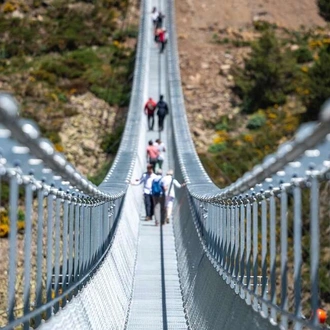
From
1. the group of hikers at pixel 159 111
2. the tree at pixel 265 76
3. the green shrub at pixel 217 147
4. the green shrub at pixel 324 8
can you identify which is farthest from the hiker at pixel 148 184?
the green shrub at pixel 324 8

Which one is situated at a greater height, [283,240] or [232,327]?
[283,240]

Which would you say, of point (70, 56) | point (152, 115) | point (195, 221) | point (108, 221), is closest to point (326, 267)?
point (152, 115)

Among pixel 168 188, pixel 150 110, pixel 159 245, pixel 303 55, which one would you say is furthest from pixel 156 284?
pixel 303 55

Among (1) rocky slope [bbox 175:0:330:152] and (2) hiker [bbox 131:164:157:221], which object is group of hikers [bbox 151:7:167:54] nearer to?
(1) rocky slope [bbox 175:0:330:152]

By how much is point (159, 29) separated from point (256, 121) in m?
5.71

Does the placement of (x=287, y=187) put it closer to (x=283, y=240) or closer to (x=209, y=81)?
(x=283, y=240)

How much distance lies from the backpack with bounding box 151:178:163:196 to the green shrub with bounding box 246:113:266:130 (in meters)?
30.6

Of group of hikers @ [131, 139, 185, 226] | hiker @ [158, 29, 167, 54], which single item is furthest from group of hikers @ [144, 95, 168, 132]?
hiker @ [158, 29, 167, 54]

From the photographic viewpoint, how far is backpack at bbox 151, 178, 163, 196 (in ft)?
81.3

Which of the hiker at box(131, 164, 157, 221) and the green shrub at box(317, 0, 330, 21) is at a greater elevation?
the green shrub at box(317, 0, 330, 21)

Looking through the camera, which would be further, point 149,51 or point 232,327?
point 149,51

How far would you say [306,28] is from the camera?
69625mm

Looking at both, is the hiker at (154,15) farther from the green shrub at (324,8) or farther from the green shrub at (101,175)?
the green shrub at (101,175)

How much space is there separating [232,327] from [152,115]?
92.1ft
